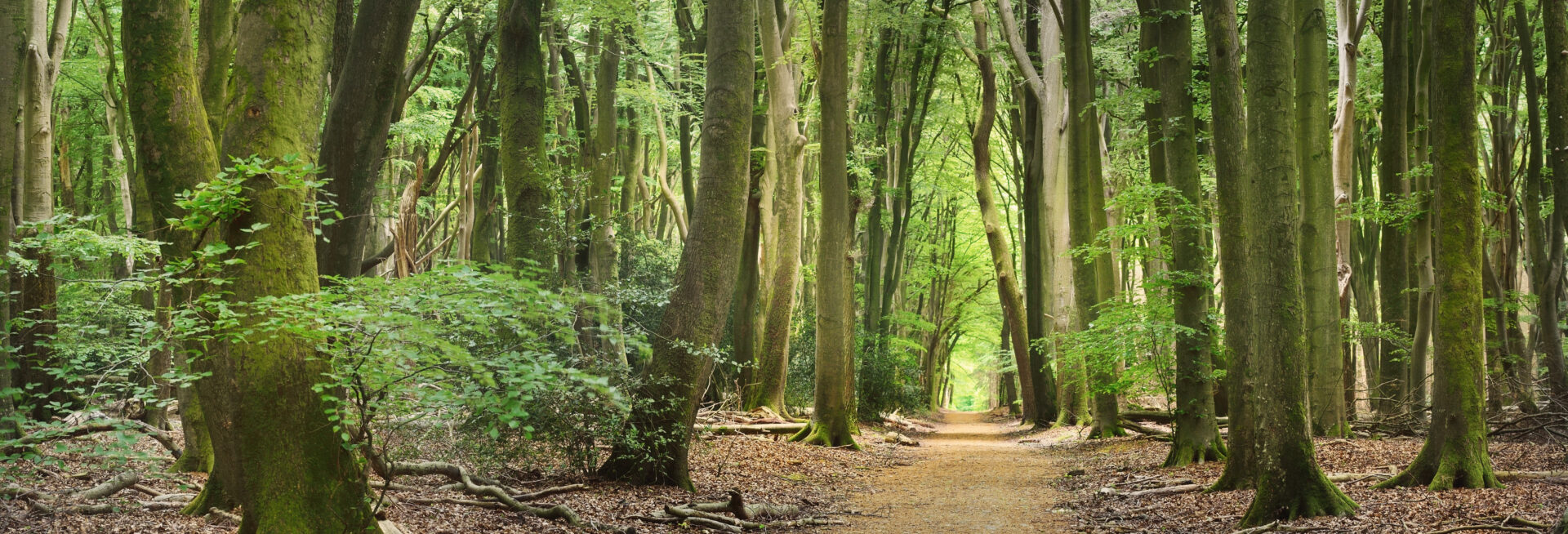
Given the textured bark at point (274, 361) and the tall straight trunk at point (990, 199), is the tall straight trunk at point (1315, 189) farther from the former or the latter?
the textured bark at point (274, 361)

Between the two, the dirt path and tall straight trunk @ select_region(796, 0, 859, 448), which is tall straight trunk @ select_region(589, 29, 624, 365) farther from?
the dirt path

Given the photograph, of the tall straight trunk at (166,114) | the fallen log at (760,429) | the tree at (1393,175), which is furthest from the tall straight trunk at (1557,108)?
the tall straight trunk at (166,114)

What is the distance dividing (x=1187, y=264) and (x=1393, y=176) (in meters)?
3.43

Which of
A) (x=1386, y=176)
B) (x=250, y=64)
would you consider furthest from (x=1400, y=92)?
(x=250, y=64)

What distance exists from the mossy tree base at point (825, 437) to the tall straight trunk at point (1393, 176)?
6713 millimetres

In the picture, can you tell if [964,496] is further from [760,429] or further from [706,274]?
[760,429]

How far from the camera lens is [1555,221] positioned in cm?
1140

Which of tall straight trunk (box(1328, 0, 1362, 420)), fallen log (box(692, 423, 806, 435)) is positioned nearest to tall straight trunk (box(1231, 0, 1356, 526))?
tall straight trunk (box(1328, 0, 1362, 420))

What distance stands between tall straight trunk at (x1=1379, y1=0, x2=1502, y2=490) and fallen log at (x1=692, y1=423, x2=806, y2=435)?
780 cm

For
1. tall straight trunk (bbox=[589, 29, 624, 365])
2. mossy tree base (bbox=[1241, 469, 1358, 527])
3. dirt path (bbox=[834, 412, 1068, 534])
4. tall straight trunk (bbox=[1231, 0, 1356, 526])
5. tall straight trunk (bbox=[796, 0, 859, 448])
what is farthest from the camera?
tall straight trunk (bbox=[589, 29, 624, 365])

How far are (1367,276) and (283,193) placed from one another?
2001 centimetres

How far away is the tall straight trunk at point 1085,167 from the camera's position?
548 inches

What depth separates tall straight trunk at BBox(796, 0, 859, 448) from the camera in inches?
503

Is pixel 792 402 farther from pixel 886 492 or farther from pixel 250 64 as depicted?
pixel 250 64
